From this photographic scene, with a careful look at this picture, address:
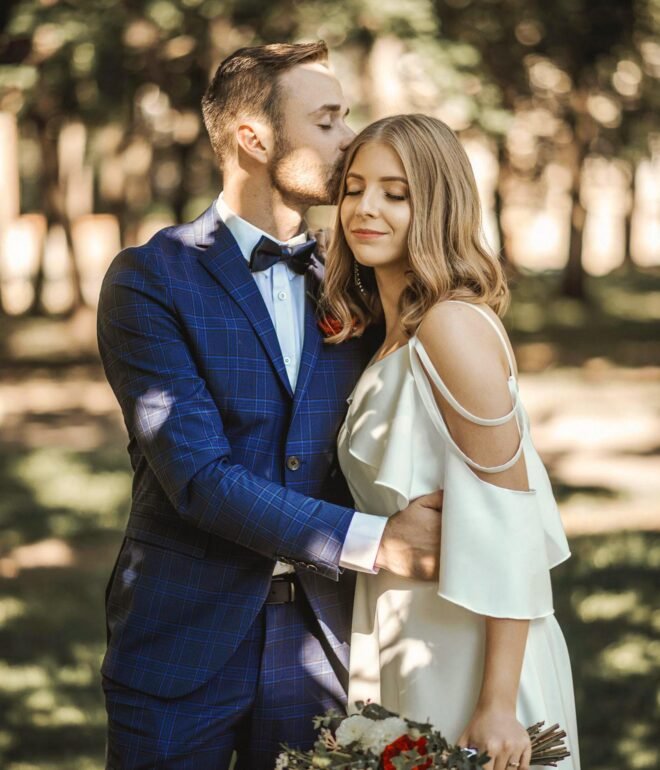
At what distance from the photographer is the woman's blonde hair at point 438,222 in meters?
2.88

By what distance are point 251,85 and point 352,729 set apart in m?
1.78

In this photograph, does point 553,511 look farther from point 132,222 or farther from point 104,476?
point 132,222

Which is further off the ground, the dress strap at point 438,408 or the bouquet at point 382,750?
the dress strap at point 438,408

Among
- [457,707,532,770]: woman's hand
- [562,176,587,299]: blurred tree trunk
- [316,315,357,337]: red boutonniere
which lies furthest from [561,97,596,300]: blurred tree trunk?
[457,707,532,770]: woman's hand

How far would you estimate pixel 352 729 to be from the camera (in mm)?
2432

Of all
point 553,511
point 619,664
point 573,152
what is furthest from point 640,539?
point 573,152

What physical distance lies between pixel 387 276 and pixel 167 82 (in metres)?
13.4

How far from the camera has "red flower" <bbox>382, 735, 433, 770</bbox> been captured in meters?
2.32

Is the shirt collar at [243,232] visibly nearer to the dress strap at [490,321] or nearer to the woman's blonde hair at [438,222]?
the woman's blonde hair at [438,222]

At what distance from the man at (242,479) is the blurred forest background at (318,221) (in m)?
2.44

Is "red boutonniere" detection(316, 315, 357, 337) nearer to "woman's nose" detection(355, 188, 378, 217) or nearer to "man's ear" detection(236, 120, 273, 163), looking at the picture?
"woman's nose" detection(355, 188, 378, 217)

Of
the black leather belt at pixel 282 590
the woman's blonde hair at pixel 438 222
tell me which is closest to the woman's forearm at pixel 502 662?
the black leather belt at pixel 282 590

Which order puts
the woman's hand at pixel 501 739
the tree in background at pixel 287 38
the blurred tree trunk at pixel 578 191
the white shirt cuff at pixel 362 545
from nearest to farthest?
the woman's hand at pixel 501 739
the white shirt cuff at pixel 362 545
the tree in background at pixel 287 38
the blurred tree trunk at pixel 578 191

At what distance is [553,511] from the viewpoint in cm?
304
